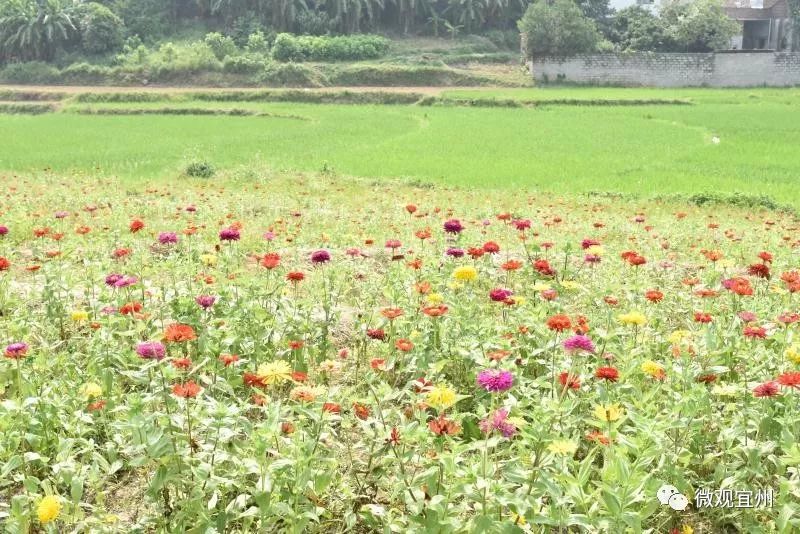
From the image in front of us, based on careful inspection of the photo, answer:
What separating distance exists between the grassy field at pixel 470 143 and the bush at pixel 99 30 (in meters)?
16.0

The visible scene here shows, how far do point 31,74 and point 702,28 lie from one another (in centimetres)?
4022

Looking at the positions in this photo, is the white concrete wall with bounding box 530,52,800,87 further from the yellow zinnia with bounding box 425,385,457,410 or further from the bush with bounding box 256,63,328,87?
the yellow zinnia with bounding box 425,385,457,410

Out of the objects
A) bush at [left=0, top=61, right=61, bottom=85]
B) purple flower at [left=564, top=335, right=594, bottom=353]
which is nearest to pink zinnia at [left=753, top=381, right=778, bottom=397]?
purple flower at [left=564, top=335, right=594, bottom=353]

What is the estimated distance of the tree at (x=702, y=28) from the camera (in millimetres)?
42844

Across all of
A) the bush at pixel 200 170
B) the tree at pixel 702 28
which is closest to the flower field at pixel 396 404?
the bush at pixel 200 170

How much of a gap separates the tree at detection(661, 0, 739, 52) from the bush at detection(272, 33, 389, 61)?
18.7m

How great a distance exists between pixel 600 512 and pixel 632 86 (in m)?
42.8

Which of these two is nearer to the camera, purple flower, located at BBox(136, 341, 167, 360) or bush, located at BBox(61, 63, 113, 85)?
purple flower, located at BBox(136, 341, 167, 360)

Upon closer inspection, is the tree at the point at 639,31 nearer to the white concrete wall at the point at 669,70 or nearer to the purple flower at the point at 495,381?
the white concrete wall at the point at 669,70

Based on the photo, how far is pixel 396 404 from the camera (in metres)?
3.28

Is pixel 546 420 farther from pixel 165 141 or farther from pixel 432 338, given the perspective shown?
pixel 165 141

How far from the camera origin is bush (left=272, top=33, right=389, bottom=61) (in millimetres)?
44531

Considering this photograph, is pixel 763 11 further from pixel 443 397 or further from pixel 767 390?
pixel 443 397

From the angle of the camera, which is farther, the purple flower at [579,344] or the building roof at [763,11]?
the building roof at [763,11]
